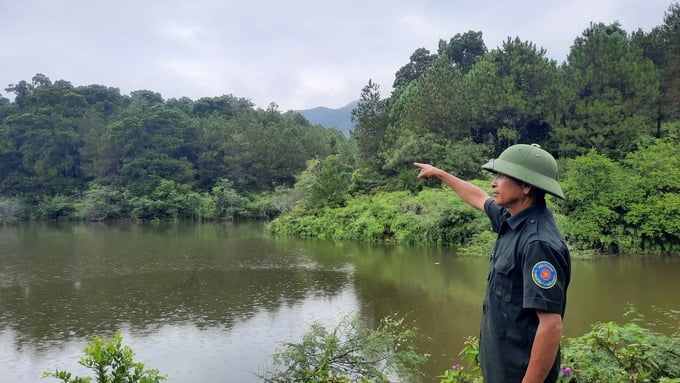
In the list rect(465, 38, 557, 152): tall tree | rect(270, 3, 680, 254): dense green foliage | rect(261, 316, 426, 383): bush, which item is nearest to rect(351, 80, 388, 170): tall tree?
rect(270, 3, 680, 254): dense green foliage

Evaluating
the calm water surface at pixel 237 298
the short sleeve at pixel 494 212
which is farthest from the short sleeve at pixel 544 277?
the calm water surface at pixel 237 298

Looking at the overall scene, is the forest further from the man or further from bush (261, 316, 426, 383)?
the man

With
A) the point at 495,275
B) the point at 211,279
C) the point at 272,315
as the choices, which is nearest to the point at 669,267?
the point at 272,315

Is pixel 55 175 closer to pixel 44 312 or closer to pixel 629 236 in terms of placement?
pixel 44 312

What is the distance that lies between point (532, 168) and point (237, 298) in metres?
9.72

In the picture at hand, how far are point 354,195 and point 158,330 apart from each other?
15.7m

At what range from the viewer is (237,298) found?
1057 centimetres

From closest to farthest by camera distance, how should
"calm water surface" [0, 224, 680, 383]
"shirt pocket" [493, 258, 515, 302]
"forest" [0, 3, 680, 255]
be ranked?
"shirt pocket" [493, 258, 515, 302], "calm water surface" [0, 224, 680, 383], "forest" [0, 3, 680, 255]

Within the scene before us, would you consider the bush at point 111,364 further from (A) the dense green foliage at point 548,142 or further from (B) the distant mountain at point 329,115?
(B) the distant mountain at point 329,115

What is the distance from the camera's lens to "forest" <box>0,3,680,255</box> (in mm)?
15031

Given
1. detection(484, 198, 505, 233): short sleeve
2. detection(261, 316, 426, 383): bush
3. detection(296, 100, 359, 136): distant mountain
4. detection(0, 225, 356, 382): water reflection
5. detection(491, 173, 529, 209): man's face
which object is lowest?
detection(0, 225, 356, 382): water reflection

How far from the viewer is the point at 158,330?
8.32 meters

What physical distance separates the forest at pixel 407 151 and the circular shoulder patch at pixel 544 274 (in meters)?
13.5

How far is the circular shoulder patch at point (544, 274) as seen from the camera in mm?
1416
